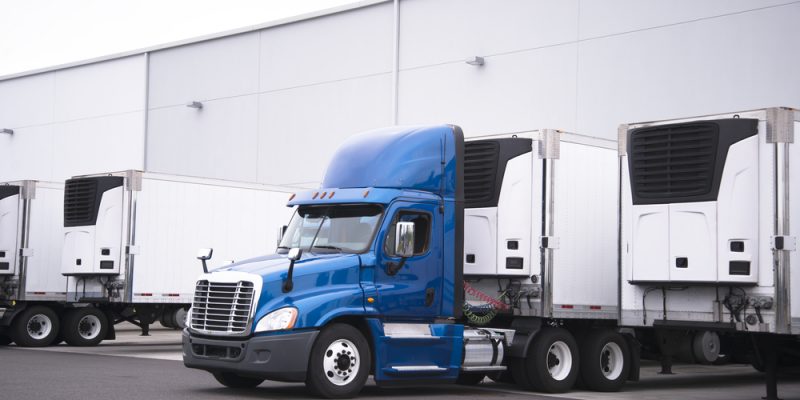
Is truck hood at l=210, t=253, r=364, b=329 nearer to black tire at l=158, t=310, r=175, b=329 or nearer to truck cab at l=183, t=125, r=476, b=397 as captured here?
truck cab at l=183, t=125, r=476, b=397

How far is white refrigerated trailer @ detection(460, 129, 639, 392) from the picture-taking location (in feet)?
53.9

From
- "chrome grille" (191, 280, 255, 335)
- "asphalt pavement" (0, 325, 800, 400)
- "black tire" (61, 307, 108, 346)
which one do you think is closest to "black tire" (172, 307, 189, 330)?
"black tire" (61, 307, 108, 346)

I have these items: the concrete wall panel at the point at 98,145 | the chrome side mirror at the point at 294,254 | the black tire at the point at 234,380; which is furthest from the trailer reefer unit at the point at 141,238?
the concrete wall panel at the point at 98,145

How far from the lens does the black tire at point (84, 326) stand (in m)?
25.5

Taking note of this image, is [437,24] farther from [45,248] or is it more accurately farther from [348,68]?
[45,248]

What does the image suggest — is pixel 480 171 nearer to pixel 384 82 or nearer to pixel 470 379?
pixel 470 379

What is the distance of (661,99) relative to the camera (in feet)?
86.4

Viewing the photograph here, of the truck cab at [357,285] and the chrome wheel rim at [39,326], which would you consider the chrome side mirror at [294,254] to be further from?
the chrome wheel rim at [39,326]

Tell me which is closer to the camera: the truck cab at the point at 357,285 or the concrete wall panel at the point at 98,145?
the truck cab at the point at 357,285

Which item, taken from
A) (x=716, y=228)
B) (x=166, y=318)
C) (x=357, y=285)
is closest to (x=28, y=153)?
(x=166, y=318)

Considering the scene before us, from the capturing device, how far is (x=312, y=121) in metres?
35.2

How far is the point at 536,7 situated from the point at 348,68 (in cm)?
720

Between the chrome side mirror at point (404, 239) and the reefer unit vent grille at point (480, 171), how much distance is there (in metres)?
2.14

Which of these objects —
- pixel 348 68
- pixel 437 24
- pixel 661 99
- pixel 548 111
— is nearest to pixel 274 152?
pixel 348 68
